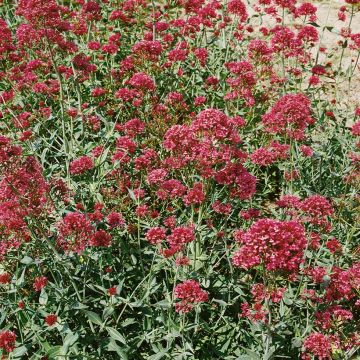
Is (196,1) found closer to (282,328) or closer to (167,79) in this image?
(167,79)

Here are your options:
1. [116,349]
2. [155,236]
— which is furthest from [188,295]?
[116,349]

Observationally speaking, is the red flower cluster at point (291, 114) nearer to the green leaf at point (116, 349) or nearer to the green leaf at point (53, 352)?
the green leaf at point (116, 349)

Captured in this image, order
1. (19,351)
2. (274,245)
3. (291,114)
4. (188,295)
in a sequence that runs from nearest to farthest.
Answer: (274,245)
(188,295)
(19,351)
(291,114)

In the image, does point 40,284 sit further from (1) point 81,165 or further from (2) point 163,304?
(1) point 81,165

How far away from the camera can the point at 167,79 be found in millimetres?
6609

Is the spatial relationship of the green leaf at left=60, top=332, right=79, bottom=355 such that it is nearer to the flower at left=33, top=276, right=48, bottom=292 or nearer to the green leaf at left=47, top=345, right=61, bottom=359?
the green leaf at left=47, top=345, right=61, bottom=359

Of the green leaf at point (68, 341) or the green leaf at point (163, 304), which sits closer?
the green leaf at point (68, 341)

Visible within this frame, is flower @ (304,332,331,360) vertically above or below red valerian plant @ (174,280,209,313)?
below

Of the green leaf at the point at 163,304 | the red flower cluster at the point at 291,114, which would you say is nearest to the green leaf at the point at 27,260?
the green leaf at the point at 163,304

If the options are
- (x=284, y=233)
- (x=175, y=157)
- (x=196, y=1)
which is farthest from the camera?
(x=196, y=1)

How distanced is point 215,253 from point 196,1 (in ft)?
12.9

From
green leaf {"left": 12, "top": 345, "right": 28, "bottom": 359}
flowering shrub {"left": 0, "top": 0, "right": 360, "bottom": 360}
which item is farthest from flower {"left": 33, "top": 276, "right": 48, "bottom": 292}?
green leaf {"left": 12, "top": 345, "right": 28, "bottom": 359}

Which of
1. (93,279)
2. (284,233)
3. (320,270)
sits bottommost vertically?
(93,279)

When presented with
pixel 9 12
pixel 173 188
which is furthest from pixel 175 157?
pixel 9 12
